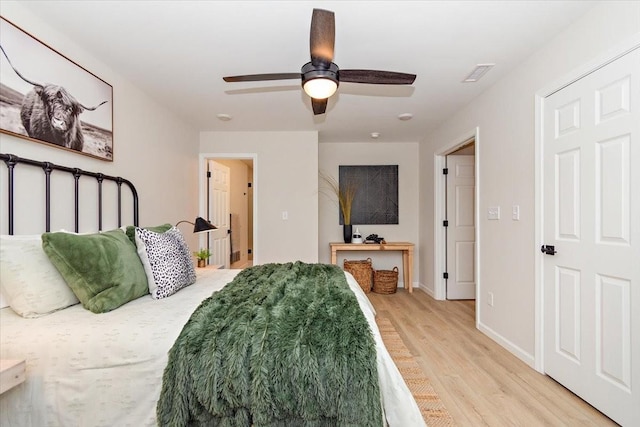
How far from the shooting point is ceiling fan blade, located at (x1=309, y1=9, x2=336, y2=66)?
159cm

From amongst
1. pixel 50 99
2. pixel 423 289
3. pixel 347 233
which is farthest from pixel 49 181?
pixel 423 289

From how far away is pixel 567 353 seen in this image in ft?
6.79

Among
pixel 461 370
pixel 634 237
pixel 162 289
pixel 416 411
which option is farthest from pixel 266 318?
pixel 634 237

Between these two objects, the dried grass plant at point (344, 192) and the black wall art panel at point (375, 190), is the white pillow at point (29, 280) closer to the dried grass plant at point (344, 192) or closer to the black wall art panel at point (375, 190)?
the dried grass plant at point (344, 192)

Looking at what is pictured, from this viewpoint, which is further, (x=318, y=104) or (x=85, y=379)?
(x=318, y=104)

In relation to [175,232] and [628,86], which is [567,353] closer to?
[628,86]

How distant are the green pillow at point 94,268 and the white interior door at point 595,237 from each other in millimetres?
2698

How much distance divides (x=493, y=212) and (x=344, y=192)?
2.49 meters

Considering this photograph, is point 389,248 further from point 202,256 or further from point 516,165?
point 202,256

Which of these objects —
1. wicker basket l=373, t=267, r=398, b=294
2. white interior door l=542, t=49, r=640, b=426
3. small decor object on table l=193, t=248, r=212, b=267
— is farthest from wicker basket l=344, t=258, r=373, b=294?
white interior door l=542, t=49, r=640, b=426

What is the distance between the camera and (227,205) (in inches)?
211

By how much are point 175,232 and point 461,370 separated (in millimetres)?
2389

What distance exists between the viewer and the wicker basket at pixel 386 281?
4.62 meters

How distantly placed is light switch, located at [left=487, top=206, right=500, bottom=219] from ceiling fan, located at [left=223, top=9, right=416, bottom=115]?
5.41ft
